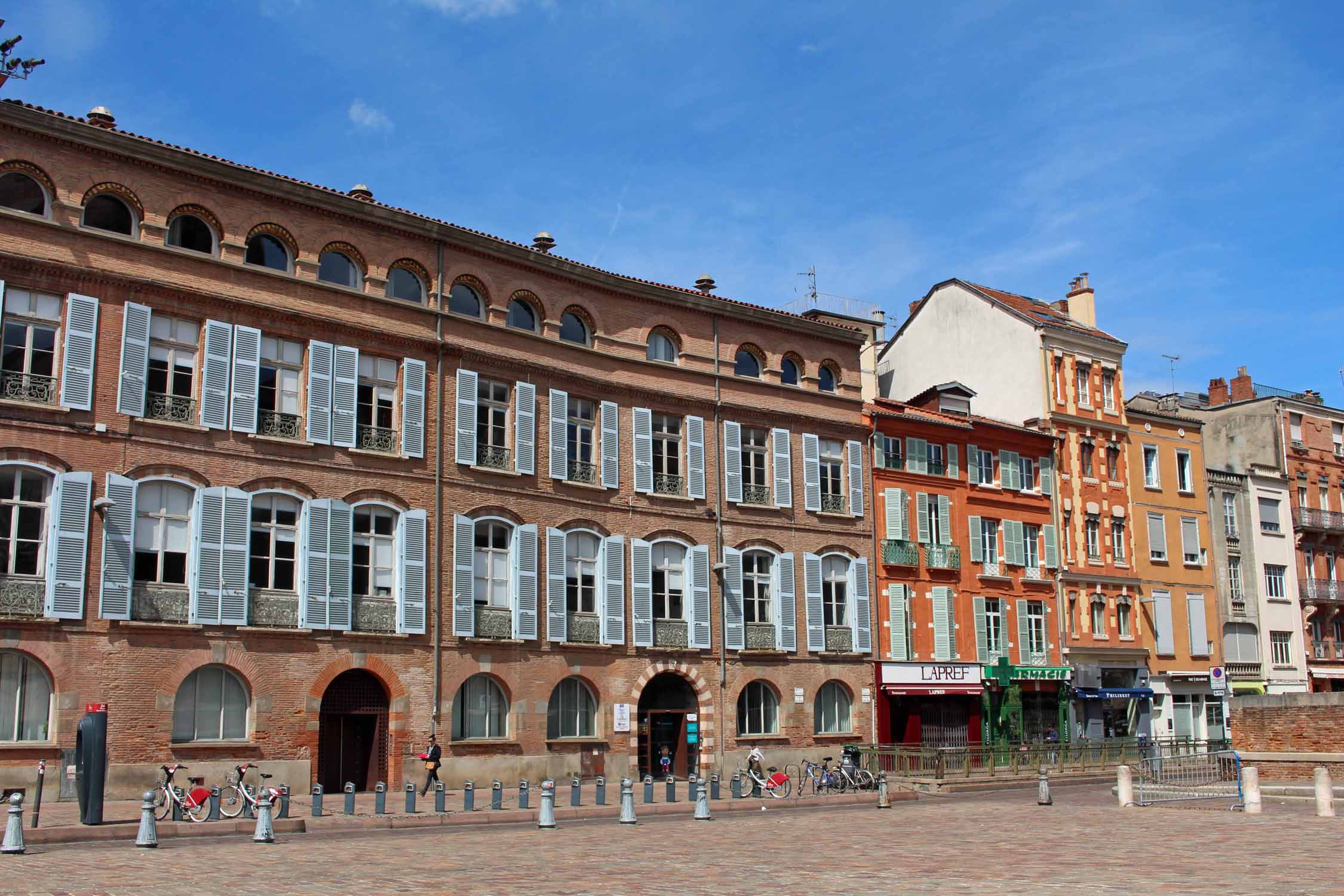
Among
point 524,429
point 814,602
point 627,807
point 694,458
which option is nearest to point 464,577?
point 524,429

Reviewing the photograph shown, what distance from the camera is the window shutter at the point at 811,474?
3862cm

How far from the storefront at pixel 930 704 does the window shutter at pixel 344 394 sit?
690 inches

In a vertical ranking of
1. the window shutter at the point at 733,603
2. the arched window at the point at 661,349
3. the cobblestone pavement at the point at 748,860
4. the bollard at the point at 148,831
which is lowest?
the cobblestone pavement at the point at 748,860

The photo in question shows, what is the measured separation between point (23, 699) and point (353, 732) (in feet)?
22.5

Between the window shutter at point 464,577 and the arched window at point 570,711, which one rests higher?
the window shutter at point 464,577

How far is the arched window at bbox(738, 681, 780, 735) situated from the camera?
3622 cm

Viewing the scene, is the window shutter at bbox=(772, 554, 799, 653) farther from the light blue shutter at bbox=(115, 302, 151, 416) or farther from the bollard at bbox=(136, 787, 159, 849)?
the bollard at bbox=(136, 787, 159, 849)

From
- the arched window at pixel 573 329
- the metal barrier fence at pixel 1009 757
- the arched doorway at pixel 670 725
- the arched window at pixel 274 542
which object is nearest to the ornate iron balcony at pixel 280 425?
the arched window at pixel 274 542

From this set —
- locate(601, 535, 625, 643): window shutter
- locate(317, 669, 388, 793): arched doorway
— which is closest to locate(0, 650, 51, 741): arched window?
locate(317, 669, 388, 793): arched doorway

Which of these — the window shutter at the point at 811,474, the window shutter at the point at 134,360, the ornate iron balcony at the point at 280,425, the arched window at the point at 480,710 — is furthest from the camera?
the window shutter at the point at 811,474

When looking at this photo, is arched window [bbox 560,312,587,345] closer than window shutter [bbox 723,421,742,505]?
Yes

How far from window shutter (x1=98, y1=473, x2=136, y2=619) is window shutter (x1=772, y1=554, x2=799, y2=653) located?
57.4ft

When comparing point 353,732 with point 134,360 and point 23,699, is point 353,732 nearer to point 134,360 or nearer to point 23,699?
point 23,699

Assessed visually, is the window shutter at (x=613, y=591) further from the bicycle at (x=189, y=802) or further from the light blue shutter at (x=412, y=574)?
the bicycle at (x=189, y=802)
